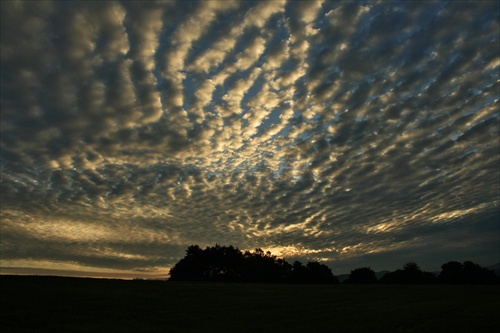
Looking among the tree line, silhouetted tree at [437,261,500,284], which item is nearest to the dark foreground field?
the tree line

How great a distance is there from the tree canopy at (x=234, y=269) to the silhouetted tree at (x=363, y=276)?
8689mm

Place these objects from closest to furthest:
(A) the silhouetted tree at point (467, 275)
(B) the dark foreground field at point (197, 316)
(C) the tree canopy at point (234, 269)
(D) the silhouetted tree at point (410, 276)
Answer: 1. (B) the dark foreground field at point (197, 316)
2. (A) the silhouetted tree at point (467, 275)
3. (D) the silhouetted tree at point (410, 276)
4. (C) the tree canopy at point (234, 269)

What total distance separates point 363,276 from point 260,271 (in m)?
44.3

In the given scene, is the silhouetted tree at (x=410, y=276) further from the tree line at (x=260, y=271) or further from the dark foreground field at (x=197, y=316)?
the dark foreground field at (x=197, y=316)

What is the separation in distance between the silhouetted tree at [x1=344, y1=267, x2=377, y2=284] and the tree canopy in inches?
342

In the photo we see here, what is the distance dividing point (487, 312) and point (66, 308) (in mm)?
39714

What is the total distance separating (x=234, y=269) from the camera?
152000mm

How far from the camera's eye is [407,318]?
2870cm

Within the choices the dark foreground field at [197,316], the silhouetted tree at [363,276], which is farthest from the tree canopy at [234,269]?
the dark foreground field at [197,316]

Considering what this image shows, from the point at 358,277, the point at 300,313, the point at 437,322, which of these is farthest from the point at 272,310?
the point at 358,277

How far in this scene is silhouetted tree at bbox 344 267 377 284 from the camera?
5787 inches

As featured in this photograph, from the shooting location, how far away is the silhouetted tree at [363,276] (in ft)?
482

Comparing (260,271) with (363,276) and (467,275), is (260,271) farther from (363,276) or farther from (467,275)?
(467,275)

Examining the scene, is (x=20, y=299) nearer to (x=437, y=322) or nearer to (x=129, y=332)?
(x=129, y=332)
